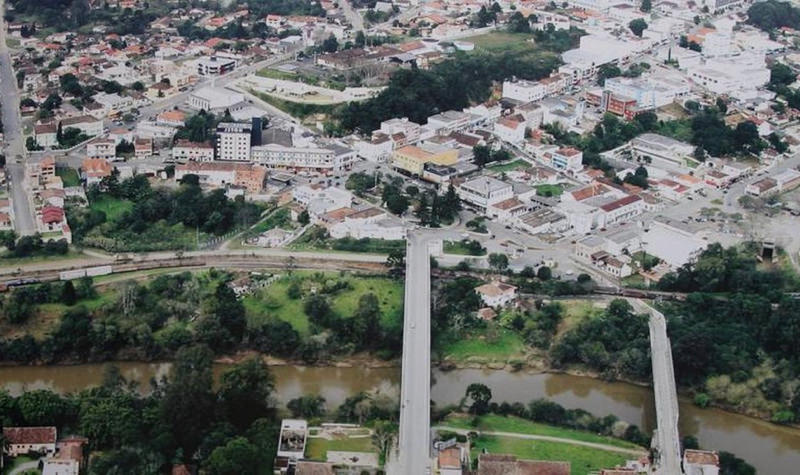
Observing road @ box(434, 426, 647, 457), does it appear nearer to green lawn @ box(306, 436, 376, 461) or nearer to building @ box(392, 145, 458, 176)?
green lawn @ box(306, 436, 376, 461)

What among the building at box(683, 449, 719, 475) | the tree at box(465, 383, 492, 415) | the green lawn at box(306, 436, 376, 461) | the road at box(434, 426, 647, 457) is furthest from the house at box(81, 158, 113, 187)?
the building at box(683, 449, 719, 475)

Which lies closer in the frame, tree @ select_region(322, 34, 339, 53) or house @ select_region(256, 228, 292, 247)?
house @ select_region(256, 228, 292, 247)

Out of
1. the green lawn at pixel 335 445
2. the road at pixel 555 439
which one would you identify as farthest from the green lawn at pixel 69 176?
the road at pixel 555 439

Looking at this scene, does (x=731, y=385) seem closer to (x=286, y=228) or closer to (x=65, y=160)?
(x=286, y=228)

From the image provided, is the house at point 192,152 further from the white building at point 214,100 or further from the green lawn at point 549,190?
the green lawn at point 549,190

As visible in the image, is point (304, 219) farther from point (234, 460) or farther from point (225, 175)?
point (234, 460)
